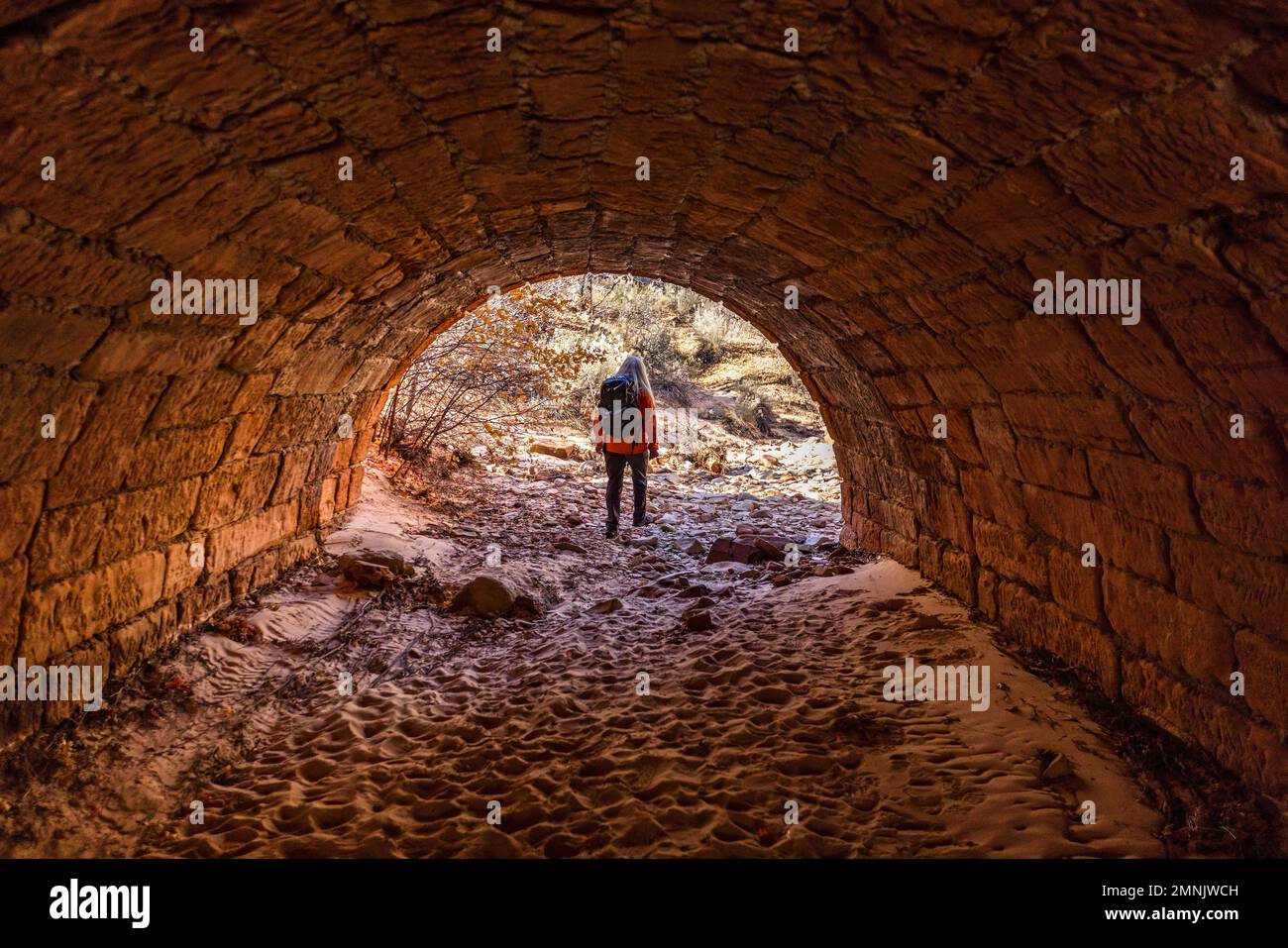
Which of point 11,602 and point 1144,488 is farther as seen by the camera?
point 1144,488

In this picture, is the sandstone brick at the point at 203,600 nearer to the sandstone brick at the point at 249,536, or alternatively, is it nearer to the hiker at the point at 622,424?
the sandstone brick at the point at 249,536

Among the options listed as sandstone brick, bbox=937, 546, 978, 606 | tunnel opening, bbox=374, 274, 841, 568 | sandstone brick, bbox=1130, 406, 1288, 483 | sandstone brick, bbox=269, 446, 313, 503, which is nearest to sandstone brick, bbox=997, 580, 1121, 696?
sandstone brick, bbox=937, 546, 978, 606

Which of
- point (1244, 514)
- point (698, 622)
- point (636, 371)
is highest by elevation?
point (636, 371)

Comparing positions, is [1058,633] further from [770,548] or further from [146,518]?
[146,518]

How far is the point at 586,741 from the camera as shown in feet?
14.3

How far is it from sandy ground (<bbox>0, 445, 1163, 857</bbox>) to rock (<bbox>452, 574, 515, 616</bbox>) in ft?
0.53

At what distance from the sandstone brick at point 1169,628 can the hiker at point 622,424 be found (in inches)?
234

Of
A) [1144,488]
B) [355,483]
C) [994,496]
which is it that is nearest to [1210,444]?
[1144,488]

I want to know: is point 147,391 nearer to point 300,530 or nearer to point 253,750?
point 253,750

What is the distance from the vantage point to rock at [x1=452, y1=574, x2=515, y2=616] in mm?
6793

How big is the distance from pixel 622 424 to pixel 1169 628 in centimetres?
645

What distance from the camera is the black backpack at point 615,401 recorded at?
9312 millimetres

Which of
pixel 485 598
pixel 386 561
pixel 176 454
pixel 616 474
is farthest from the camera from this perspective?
pixel 616 474

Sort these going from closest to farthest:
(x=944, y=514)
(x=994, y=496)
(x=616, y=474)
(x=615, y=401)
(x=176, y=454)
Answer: (x=176, y=454)
(x=994, y=496)
(x=944, y=514)
(x=615, y=401)
(x=616, y=474)
